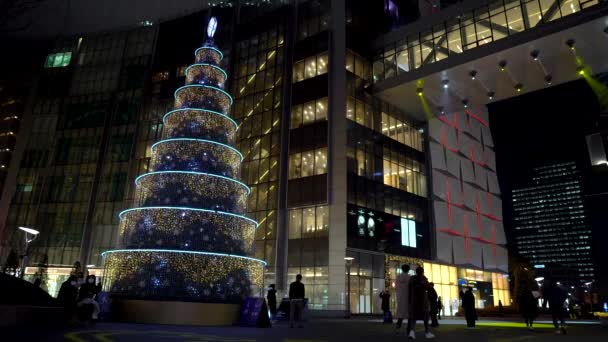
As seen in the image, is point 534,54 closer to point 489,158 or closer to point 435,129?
point 435,129

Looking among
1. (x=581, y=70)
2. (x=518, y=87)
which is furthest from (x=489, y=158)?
(x=581, y=70)

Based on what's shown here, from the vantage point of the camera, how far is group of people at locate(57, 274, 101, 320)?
10.7 m

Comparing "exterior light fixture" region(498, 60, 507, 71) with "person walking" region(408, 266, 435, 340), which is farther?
"exterior light fixture" region(498, 60, 507, 71)

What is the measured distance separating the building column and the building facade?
106mm

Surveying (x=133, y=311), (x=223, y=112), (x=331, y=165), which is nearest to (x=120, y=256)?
(x=133, y=311)

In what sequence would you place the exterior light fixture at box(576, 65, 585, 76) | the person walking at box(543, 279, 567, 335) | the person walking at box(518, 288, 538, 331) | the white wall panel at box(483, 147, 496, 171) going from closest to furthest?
the person walking at box(543, 279, 567, 335) < the person walking at box(518, 288, 538, 331) < the exterior light fixture at box(576, 65, 585, 76) < the white wall panel at box(483, 147, 496, 171)

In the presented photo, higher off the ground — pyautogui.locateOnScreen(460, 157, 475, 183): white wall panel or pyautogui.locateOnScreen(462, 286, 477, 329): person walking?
pyautogui.locateOnScreen(460, 157, 475, 183): white wall panel

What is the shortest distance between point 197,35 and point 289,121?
19090 mm

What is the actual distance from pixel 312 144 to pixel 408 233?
1125 cm

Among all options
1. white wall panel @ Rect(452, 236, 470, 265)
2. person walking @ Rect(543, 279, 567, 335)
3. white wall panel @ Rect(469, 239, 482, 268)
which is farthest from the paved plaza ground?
white wall panel @ Rect(469, 239, 482, 268)

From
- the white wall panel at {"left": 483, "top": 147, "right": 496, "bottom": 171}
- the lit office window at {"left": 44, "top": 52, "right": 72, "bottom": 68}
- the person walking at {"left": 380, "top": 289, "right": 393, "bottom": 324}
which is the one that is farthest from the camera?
the lit office window at {"left": 44, "top": 52, "right": 72, "bottom": 68}

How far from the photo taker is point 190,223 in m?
13.4

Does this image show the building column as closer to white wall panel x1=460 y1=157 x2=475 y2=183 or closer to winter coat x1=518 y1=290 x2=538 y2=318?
winter coat x1=518 y1=290 x2=538 y2=318

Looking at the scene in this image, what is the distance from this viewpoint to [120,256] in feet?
42.9
